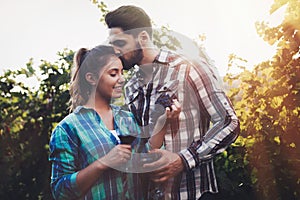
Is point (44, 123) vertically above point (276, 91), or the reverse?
point (276, 91)

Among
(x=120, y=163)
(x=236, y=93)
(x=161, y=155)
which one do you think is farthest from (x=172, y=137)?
(x=236, y=93)

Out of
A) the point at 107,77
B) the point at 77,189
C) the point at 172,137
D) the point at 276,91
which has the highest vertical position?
the point at 107,77

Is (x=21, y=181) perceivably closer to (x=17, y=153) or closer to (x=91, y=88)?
(x=17, y=153)

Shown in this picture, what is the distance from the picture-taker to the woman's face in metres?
2.39

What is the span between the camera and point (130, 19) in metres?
2.43

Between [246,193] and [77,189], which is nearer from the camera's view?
[77,189]

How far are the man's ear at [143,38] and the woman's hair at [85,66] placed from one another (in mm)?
144

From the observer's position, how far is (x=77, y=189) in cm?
225

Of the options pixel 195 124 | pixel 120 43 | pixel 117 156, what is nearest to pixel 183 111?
pixel 195 124

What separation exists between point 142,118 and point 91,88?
1.00 feet

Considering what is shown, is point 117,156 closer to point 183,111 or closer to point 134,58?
point 183,111

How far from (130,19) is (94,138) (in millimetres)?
628

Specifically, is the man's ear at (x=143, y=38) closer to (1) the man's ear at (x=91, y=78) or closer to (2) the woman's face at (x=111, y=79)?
(2) the woman's face at (x=111, y=79)

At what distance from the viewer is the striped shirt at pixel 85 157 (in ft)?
7.43
